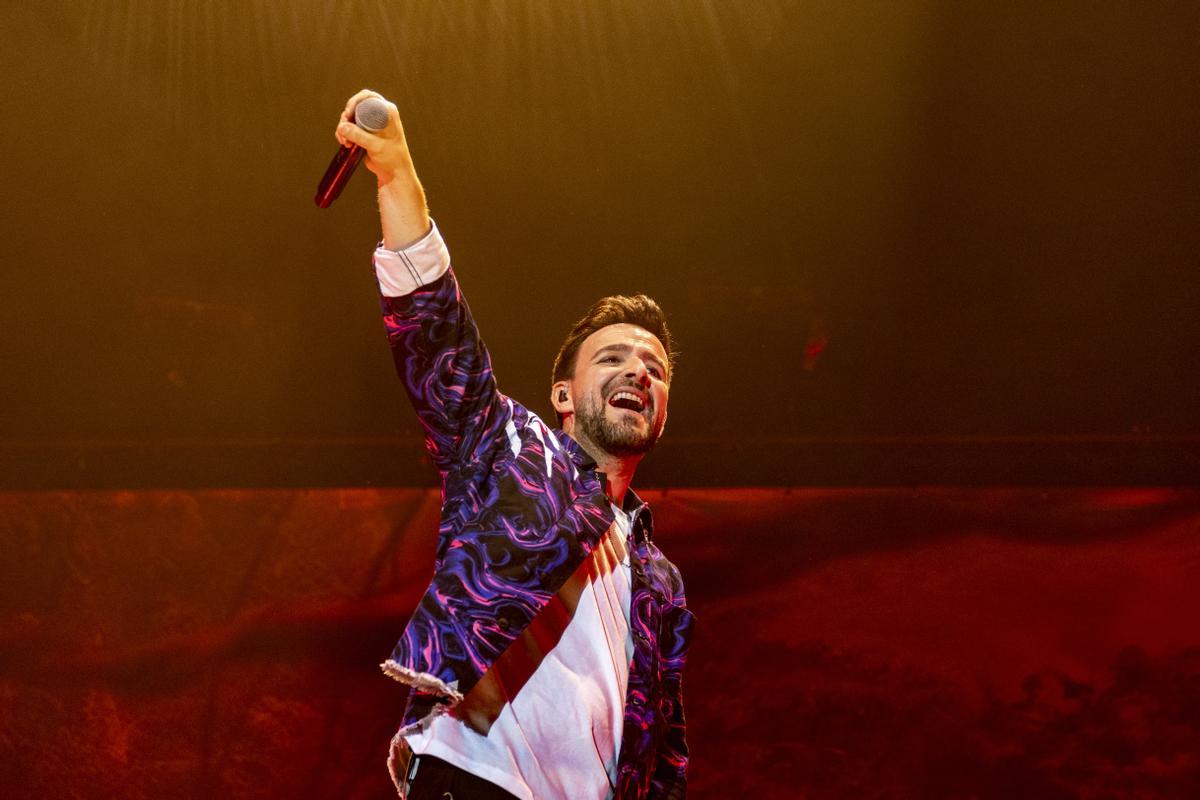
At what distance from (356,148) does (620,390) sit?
0.76 metres

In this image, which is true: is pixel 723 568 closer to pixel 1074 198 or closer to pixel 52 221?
pixel 1074 198

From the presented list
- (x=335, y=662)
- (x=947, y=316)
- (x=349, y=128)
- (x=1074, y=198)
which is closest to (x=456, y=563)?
(x=349, y=128)

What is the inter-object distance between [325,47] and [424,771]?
1757 millimetres

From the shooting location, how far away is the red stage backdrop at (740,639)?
2.58 meters

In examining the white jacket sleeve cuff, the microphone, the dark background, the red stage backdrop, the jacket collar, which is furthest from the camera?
the red stage backdrop

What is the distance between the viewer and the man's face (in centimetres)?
180

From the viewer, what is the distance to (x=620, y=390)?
183 centimetres

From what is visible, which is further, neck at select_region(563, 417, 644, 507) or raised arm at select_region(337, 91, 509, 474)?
neck at select_region(563, 417, 644, 507)

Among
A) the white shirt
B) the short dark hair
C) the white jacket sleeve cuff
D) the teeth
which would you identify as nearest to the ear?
the short dark hair

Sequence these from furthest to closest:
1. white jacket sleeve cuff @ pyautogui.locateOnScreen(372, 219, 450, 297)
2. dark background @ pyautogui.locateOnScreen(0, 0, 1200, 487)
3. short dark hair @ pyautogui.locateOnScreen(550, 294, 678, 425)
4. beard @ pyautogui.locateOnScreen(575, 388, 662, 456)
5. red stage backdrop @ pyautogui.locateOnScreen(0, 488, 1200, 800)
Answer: red stage backdrop @ pyautogui.locateOnScreen(0, 488, 1200, 800)
dark background @ pyautogui.locateOnScreen(0, 0, 1200, 487)
short dark hair @ pyautogui.locateOnScreen(550, 294, 678, 425)
beard @ pyautogui.locateOnScreen(575, 388, 662, 456)
white jacket sleeve cuff @ pyautogui.locateOnScreen(372, 219, 450, 297)

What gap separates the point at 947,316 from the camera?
8.66ft

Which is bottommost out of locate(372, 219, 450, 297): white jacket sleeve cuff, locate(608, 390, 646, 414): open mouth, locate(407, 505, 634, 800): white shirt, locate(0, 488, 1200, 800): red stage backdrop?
locate(0, 488, 1200, 800): red stage backdrop

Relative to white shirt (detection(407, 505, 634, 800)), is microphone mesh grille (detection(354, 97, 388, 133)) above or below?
above

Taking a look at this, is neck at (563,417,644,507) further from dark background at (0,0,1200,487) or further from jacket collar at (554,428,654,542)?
dark background at (0,0,1200,487)
